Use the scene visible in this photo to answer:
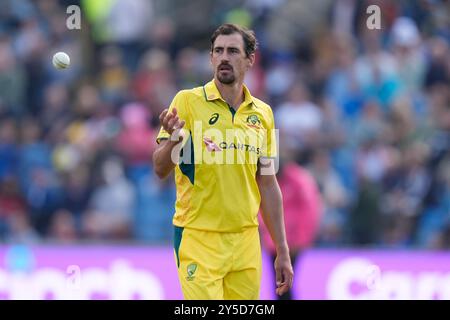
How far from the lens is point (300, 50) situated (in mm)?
15602

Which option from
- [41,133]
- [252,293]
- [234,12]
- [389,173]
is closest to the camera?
[252,293]

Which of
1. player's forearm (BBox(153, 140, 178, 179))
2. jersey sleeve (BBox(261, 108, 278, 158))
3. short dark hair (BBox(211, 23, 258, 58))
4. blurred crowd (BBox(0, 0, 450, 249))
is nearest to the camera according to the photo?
player's forearm (BBox(153, 140, 178, 179))

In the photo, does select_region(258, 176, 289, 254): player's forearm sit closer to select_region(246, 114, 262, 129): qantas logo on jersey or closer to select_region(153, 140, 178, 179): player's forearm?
select_region(246, 114, 262, 129): qantas logo on jersey

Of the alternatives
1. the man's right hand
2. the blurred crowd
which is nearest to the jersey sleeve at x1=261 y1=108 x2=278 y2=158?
the man's right hand

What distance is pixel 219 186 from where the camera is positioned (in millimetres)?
6965

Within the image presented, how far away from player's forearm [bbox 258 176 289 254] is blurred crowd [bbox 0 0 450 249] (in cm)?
542

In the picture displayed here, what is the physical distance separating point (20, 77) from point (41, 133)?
1134mm

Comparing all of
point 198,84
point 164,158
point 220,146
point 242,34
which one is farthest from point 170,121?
point 198,84

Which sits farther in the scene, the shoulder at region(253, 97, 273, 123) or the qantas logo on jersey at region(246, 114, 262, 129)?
the shoulder at region(253, 97, 273, 123)

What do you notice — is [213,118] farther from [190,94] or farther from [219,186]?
[219,186]

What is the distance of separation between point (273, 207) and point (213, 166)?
0.61m

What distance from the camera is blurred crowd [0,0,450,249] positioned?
13664 mm

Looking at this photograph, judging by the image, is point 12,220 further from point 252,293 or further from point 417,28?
point 252,293
